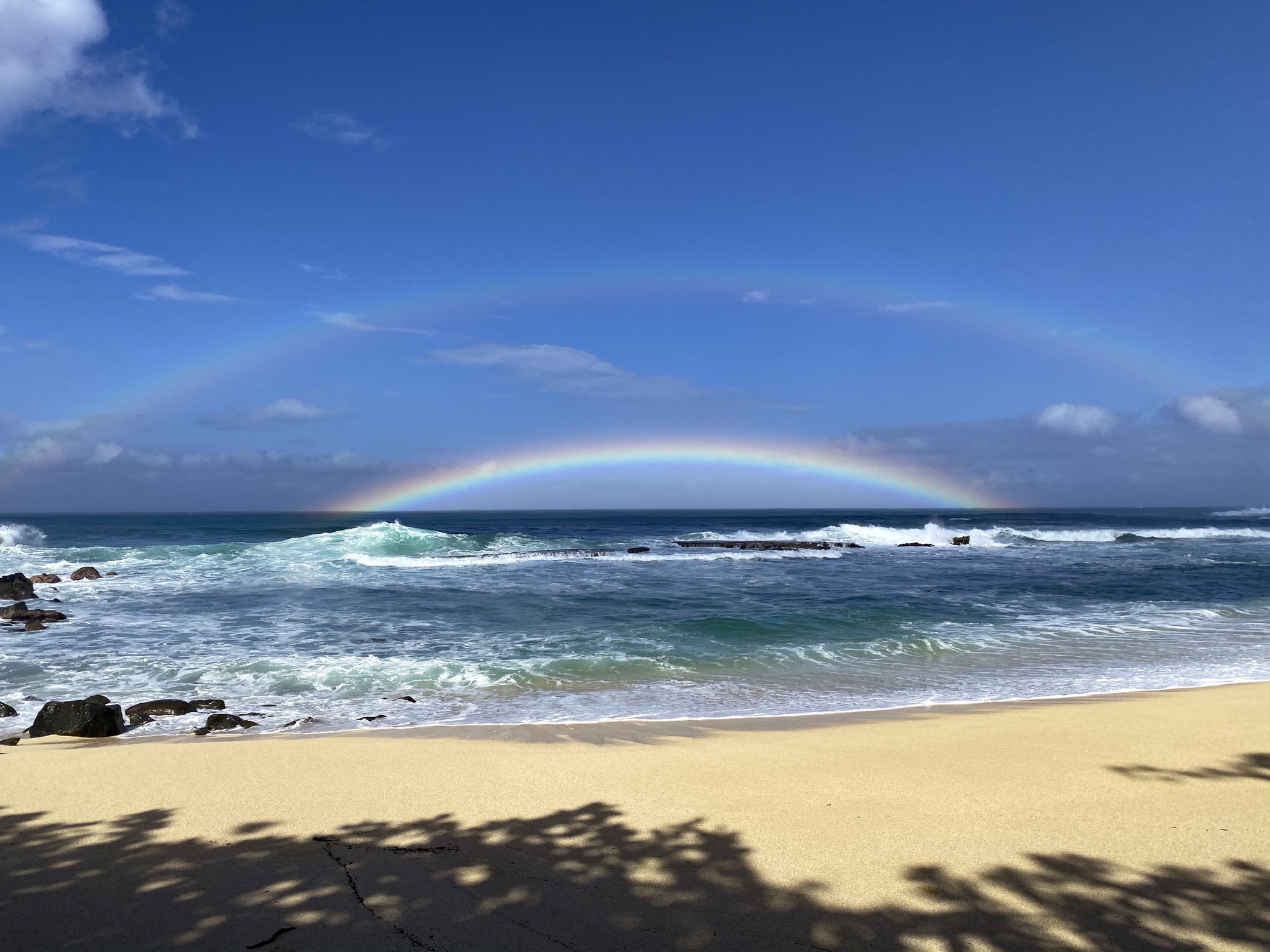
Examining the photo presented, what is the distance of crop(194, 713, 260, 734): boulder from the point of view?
8.27 meters

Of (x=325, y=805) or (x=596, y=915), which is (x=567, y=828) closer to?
(x=596, y=915)

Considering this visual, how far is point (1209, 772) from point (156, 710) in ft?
36.9

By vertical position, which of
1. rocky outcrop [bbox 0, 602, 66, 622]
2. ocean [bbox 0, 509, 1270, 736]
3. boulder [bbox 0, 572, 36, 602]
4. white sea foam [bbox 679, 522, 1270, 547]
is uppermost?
white sea foam [bbox 679, 522, 1270, 547]

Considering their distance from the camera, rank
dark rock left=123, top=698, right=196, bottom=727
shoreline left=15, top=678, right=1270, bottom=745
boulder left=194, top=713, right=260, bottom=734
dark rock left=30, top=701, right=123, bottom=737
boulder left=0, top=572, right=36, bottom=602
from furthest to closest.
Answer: boulder left=0, top=572, right=36, bottom=602 < dark rock left=123, top=698, right=196, bottom=727 < boulder left=194, top=713, right=260, bottom=734 < shoreline left=15, top=678, right=1270, bottom=745 < dark rock left=30, top=701, right=123, bottom=737

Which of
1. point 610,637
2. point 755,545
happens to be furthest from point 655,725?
point 755,545

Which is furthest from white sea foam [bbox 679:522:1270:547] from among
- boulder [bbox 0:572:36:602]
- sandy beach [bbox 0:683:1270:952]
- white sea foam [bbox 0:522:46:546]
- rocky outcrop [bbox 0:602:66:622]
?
white sea foam [bbox 0:522:46:546]

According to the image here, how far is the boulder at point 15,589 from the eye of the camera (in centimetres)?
1998

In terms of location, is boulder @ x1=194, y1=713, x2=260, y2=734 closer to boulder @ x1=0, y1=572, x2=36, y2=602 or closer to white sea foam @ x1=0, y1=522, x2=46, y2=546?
boulder @ x1=0, y1=572, x2=36, y2=602

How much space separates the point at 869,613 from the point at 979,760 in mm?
11652

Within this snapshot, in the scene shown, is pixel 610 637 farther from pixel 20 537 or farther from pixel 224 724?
pixel 20 537

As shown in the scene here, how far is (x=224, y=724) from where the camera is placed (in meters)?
8.39

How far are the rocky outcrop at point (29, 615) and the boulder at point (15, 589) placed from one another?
3264 mm

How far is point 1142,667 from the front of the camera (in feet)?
38.8

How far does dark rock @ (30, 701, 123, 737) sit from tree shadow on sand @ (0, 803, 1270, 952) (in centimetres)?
370
